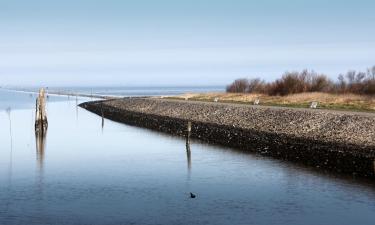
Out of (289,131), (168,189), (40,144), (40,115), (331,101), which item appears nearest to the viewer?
(168,189)

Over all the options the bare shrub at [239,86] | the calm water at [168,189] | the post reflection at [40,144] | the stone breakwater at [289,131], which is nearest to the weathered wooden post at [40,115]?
the post reflection at [40,144]

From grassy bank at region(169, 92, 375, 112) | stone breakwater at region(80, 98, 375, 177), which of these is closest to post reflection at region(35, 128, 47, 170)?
stone breakwater at region(80, 98, 375, 177)

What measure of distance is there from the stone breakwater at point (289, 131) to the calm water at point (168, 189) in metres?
2.77

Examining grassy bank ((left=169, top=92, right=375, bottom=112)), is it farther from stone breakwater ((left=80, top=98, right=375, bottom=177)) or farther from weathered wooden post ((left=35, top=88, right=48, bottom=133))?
weathered wooden post ((left=35, top=88, right=48, bottom=133))

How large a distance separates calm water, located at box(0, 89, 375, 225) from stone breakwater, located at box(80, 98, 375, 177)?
2.77 m

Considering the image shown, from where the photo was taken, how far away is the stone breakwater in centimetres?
4088

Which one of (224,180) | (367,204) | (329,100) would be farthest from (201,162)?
(329,100)

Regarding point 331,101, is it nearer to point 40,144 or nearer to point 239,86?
point 40,144

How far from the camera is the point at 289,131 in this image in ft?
176

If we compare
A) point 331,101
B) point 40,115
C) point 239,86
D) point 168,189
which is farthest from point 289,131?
point 239,86

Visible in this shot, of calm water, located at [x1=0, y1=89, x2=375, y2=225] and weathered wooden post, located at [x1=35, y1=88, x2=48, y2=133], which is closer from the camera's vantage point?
calm water, located at [x1=0, y1=89, x2=375, y2=225]

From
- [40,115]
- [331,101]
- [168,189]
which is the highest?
[331,101]

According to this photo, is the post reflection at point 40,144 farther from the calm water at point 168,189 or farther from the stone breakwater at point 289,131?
the stone breakwater at point 289,131

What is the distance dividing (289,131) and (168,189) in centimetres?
2435
